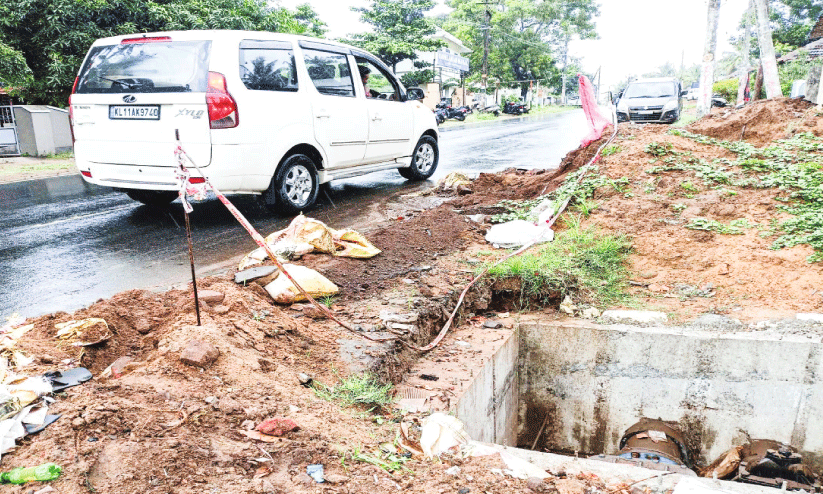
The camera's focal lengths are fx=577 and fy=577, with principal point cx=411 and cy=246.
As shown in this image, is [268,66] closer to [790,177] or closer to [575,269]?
[575,269]

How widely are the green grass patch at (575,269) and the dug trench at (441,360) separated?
2.4 inches

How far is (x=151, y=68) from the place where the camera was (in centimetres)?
573

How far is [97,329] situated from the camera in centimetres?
328

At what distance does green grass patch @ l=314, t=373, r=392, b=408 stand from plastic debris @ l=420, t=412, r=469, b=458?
35 cm

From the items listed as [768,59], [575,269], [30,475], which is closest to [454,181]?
[575,269]

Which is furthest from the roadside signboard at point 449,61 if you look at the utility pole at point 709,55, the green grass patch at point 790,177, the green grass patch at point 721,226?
the green grass patch at point 721,226

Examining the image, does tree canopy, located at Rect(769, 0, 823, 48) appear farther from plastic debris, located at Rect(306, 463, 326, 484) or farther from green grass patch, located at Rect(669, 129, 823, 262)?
plastic debris, located at Rect(306, 463, 326, 484)

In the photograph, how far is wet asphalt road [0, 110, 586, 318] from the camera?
4.50m

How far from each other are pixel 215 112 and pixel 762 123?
8588 millimetres

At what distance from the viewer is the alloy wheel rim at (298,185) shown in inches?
263

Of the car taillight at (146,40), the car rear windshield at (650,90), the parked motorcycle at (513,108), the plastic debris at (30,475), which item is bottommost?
the plastic debris at (30,475)

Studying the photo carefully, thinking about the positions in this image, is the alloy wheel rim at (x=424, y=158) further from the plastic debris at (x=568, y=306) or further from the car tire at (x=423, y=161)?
the plastic debris at (x=568, y=306)

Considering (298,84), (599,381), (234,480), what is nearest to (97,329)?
(234,480)

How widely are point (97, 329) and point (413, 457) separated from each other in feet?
6.49
